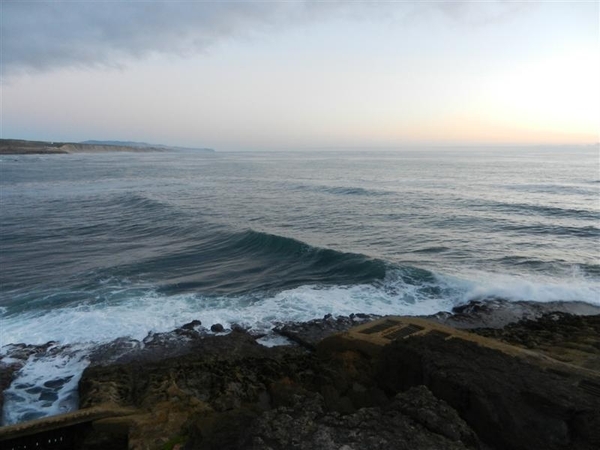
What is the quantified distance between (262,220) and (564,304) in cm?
1913

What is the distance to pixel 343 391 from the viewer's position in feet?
29.3

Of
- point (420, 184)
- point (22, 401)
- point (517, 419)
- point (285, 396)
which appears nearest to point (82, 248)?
point (22, 401)

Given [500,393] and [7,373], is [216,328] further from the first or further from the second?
[500,393]

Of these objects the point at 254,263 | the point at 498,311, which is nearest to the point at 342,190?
the point at 254,263

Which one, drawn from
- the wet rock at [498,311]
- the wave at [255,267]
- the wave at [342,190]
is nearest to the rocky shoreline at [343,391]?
the wet rock at [498,311]

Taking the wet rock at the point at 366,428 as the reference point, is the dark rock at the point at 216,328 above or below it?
below

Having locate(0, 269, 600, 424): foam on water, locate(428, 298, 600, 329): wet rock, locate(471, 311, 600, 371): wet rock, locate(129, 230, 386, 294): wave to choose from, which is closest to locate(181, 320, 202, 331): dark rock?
locate(0, 269, 600, 424): foam on water

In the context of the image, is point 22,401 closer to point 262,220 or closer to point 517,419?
point 517,419

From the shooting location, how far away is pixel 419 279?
60.6 feet

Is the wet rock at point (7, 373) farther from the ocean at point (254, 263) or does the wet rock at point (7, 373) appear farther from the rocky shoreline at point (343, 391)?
the ocean at point (254, 263)

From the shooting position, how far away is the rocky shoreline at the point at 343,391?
20.7ft

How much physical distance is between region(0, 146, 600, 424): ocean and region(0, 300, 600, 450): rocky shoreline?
50.7 inches

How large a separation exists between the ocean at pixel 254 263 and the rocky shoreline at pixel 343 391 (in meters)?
1.29

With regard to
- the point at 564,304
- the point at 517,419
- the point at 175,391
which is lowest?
the point at 564,304
